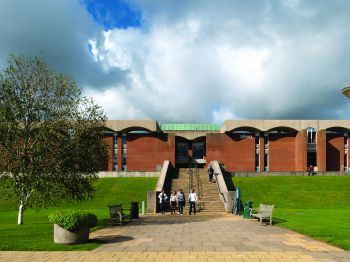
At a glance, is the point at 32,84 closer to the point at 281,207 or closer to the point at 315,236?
the point at 315,236

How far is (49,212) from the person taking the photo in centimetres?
2653

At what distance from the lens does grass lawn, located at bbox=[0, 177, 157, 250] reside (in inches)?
467

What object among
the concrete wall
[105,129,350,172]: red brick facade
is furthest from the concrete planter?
the concrete wall

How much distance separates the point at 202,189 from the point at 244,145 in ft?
91.8

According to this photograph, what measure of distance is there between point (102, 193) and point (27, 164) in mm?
15791

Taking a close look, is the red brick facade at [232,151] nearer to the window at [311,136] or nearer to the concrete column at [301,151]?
the concrete column at [301,151]

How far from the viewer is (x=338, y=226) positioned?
650 inches

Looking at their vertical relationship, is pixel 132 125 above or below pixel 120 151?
above

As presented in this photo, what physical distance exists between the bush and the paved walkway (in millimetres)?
908

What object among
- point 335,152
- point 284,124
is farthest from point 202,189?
point 335,152

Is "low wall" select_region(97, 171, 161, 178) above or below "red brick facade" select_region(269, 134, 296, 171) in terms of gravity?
below

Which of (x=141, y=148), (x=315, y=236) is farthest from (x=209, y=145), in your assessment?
(x=315, y=236)

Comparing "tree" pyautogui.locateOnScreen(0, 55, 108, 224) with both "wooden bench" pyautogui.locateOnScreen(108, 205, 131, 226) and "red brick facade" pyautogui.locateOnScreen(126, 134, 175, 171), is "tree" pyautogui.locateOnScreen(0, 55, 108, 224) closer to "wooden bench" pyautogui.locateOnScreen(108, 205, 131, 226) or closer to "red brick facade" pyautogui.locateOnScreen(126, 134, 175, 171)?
"wooden bench" pyautogui.locateOnScreen(108, 205, 131, 226)

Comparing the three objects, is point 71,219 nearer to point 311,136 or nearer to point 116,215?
point 116,215
